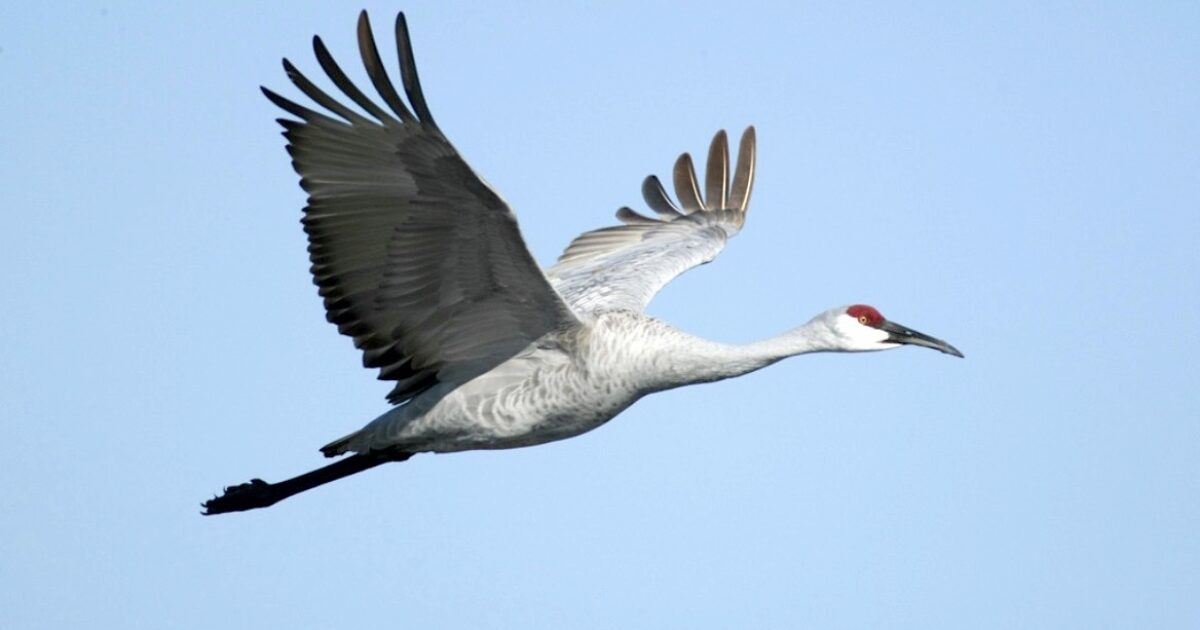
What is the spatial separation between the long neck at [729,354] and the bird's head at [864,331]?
0.23ft

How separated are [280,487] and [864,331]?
423 cm

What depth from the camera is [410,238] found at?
31.9ft

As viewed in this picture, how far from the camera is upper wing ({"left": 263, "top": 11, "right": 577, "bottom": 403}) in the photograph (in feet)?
30.2

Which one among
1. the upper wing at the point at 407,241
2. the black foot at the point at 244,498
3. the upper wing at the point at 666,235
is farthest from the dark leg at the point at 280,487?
the upper wing at the point at 666,235

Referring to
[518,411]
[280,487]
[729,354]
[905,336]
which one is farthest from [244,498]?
[905,336]

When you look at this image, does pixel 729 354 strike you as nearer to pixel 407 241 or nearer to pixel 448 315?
pixel 448 315

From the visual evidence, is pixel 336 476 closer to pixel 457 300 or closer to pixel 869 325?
pixel 457 300

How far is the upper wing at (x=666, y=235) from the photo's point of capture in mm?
12562

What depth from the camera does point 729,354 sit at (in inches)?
401

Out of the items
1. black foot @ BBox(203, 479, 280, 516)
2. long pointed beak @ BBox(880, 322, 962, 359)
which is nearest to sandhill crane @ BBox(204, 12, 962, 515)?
long pointed beak @ BBox(880, 322, 962, 359)

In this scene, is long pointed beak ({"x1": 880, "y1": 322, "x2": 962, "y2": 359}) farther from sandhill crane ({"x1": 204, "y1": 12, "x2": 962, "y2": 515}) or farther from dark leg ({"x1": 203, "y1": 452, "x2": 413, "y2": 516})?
dark leg ({"x1": 203, "y1": 452, "x2": 413, "y2": 516})

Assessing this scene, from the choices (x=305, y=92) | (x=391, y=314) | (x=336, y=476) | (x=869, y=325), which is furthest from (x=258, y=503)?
(x=869, y=325)

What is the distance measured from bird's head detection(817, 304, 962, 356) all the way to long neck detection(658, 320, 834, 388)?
0.23 feet

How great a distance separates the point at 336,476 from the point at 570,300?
1.95 meters
